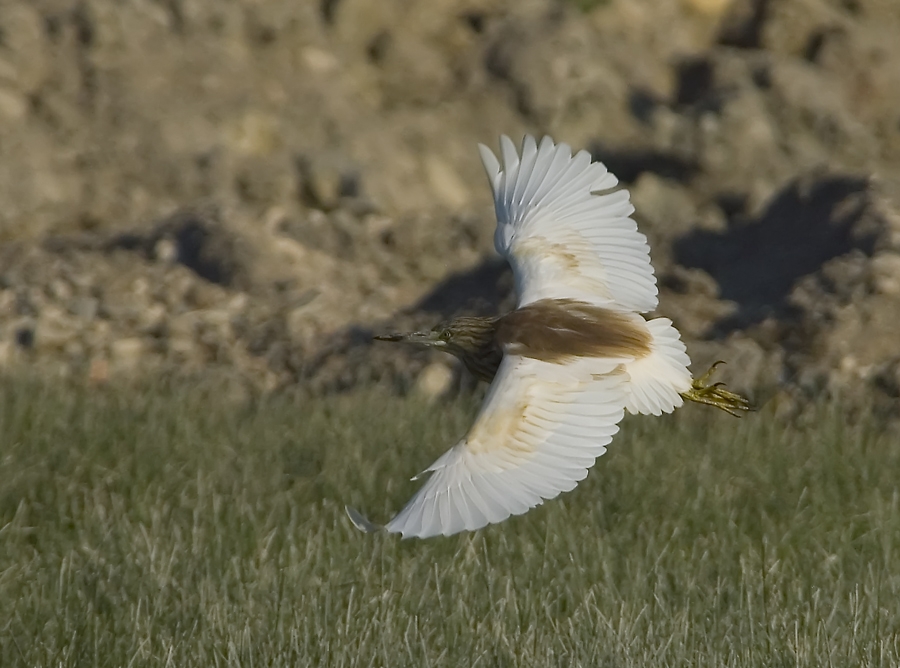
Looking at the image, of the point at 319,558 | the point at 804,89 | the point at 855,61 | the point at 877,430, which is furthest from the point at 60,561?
the point at 855,61

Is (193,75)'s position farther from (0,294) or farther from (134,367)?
(134,367)

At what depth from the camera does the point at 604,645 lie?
371 cm

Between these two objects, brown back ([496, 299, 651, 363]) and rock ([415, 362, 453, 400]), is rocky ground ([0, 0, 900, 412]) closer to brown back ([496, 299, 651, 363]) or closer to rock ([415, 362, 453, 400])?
rock ([415, 362, 453, 400])

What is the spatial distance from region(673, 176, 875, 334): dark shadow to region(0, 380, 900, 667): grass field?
1.21 m

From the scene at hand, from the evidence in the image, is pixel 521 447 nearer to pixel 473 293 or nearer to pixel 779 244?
pixel 473 293

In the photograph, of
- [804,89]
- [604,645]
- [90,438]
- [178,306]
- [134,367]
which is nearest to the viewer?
[604,645]

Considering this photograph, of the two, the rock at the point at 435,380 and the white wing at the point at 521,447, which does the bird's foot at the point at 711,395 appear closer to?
the white wing at the point at 521,447

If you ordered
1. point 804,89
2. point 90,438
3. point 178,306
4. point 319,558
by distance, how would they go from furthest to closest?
point 804,89, point 178,306, point 90,438, point 319,558

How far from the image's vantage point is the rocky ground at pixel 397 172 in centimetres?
696

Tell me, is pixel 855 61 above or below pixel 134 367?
above

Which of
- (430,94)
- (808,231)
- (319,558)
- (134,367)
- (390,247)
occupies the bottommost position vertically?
(319,558)

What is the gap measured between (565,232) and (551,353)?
863mm

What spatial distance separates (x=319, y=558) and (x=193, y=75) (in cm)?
564

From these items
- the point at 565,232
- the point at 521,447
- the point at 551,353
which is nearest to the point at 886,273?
the point at 565,232
